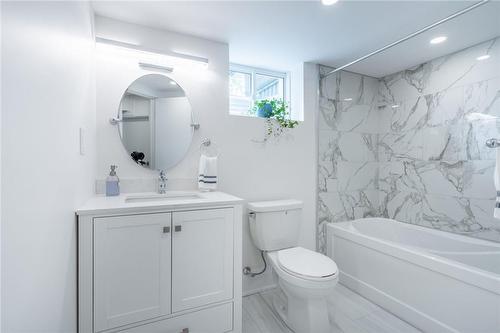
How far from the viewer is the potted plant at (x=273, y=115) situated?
7.27ft

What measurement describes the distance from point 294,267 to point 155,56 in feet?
6.28

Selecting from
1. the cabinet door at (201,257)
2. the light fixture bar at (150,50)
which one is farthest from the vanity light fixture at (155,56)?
the cabinet door at (201,257)

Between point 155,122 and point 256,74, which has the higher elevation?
point 256,74

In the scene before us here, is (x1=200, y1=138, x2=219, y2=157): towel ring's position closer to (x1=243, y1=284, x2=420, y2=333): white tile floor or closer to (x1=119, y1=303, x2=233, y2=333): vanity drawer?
(x1=119, y1=303, x2=233, y2=333): vanity drawer

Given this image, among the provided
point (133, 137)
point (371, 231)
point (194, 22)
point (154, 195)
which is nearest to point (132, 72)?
point (133, 137)

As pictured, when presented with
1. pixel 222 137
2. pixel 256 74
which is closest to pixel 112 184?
pixel 222 137

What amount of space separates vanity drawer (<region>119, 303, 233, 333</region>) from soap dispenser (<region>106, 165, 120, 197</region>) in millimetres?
845

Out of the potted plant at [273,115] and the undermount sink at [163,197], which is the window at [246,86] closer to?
the potted plant at [273,115]

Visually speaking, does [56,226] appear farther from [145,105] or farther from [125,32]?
[125,32]

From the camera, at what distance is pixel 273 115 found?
2.23 m

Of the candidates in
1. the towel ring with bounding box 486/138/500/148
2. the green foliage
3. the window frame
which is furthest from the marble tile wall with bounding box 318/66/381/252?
the towel ring with bounding box 486/138/500/148

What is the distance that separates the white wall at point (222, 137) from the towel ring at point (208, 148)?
0.04m

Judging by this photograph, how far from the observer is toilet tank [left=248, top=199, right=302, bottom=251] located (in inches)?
75.6

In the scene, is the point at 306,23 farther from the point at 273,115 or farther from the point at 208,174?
the point at 208,174
